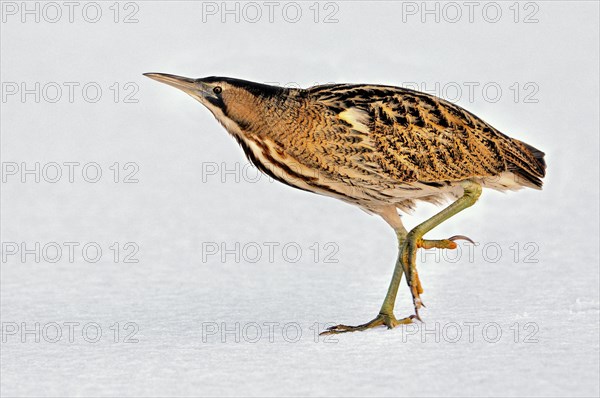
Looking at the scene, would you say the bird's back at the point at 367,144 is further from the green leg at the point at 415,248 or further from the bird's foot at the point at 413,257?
the bird's foot at the point at 413,257

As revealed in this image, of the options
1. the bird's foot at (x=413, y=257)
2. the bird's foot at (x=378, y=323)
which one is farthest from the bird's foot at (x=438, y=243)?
the bird's foot at (x=378, y=323)

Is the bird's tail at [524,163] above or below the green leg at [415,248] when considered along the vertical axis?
above

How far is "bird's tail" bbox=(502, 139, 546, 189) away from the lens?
696 centimetres

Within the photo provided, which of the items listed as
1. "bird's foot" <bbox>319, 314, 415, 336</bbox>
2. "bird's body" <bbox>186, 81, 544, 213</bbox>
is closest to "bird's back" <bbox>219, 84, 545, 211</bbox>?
"bird's body" <bbox>186, 81, 544, 213</bbox>

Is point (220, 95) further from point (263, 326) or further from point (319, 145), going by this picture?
point (263, 326)

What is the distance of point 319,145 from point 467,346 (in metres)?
1.32

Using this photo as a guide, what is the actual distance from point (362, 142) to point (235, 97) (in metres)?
0.73

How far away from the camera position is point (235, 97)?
21.6 ft

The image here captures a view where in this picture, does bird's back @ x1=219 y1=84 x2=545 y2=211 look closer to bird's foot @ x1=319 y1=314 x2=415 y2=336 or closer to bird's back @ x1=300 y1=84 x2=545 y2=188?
bird's back @ x1=300 y1=84 x2=545 y2=188

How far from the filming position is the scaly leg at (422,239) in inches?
264

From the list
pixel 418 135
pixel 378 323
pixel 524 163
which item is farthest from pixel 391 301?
pixel 524 163

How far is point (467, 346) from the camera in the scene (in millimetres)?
6324

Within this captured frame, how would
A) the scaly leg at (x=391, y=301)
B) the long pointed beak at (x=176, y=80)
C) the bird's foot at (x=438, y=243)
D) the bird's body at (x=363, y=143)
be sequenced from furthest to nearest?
the scaly leg at (x=391, y=301) < the bird's foot at (x=438, y=243) < the long pointed beak at (x=176, y=80) < the bird's body at (x=363, y=143)

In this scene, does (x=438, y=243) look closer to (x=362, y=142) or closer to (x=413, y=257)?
(x=413, y=257)
